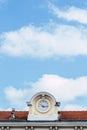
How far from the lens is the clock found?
214 feet

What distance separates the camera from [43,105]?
65.2 meters

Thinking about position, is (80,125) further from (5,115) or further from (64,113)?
(5,115)

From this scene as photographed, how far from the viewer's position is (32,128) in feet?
211

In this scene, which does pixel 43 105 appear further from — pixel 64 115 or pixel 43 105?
pixel 64 115

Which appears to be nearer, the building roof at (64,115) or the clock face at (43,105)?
the building roof at (64,115)

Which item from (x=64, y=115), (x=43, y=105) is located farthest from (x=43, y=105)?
(x=64, y=115)

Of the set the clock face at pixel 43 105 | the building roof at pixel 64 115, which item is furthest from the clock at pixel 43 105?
the building roof at pixel 64 115

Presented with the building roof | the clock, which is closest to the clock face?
the clock

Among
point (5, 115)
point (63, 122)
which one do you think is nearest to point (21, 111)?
point (5, 115)

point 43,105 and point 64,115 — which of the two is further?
point 64,115

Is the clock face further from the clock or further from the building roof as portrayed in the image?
the building roof

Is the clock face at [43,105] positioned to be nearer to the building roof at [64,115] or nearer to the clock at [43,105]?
the clock at [43,105]

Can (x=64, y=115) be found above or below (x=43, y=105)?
below

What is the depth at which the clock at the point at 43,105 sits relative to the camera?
6519 centimetres
